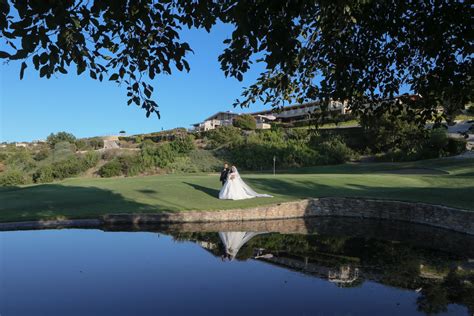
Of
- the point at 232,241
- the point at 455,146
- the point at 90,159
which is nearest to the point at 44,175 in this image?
the point at 90,159

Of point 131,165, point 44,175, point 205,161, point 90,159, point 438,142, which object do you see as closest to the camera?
point 438,142

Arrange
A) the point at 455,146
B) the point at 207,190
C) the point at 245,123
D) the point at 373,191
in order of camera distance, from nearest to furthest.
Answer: the point at 373,191 < the point at 207,190 < the point at 455,146 < the point at 245,123

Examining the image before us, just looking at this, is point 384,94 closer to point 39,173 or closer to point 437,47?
point 437,47

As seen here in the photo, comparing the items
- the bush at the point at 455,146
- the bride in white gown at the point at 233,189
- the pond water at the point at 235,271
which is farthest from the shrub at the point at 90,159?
the bush at the point at 455,146

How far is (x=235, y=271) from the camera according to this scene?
8352 mm

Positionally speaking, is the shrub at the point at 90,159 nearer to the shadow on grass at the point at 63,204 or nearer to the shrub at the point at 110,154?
the shrub at the point at 110,154

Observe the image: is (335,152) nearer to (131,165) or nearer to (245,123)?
(131,165)

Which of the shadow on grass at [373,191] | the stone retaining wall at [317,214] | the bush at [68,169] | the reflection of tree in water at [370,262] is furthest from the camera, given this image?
the bush at [68,169]

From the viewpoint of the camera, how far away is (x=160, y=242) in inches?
432

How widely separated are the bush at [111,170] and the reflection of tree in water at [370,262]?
24042mm

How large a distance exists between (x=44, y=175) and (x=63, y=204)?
→ 76.4 ft

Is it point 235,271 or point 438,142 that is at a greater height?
point 438,142

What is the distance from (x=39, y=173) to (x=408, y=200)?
32.3 metres

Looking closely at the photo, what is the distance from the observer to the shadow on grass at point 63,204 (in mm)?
13031
